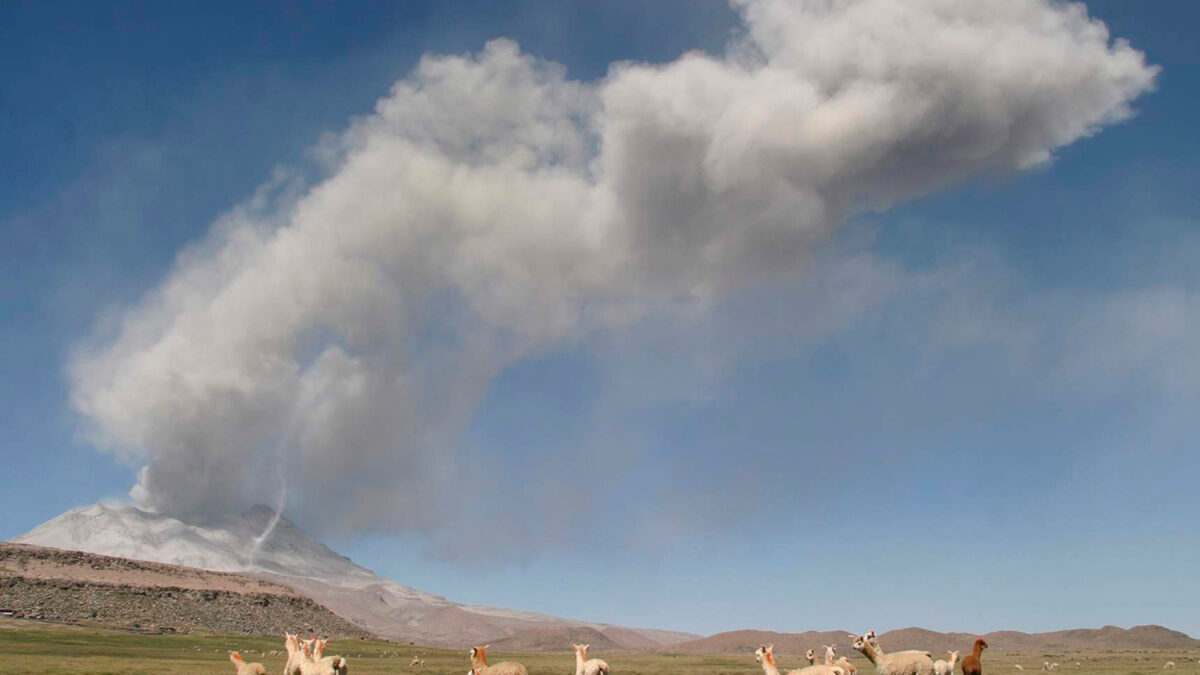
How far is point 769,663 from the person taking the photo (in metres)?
32.2

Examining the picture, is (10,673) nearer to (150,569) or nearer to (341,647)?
(341,647)

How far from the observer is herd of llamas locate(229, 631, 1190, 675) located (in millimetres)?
32406

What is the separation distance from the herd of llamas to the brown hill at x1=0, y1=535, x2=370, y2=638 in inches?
5078

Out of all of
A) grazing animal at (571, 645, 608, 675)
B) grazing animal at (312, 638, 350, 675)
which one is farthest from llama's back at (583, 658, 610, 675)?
grazing animal at (312, 638, 350, 675)

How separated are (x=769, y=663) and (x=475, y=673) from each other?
13.5m

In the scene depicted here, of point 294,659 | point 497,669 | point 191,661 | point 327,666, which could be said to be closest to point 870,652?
point 497,669

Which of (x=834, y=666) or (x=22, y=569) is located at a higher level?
(x=22, y=569)

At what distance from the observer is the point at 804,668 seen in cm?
3306

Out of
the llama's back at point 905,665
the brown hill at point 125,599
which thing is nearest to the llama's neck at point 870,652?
the llama's back at point 905,665

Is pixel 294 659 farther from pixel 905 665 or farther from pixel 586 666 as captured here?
pixel 905 665

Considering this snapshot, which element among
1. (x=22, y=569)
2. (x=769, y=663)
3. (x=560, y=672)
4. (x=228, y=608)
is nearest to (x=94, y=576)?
(x=22, y=569)

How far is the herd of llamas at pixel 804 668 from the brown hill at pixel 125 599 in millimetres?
128980

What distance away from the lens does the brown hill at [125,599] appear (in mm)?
150375

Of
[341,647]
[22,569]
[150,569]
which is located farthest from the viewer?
[150,569]
